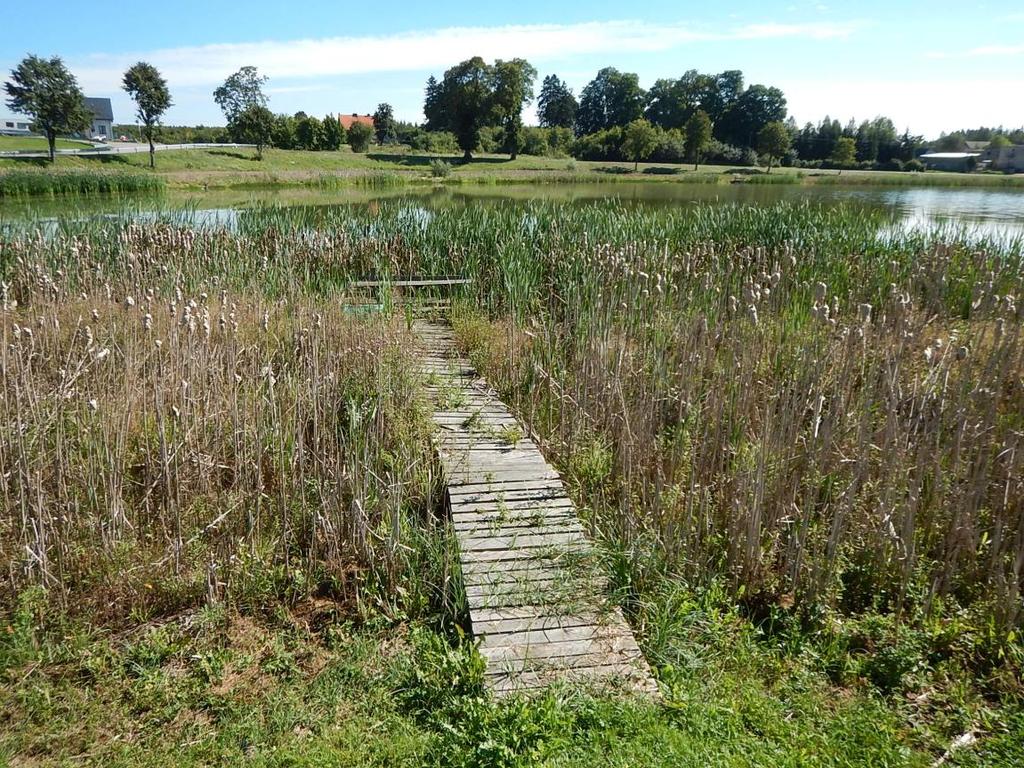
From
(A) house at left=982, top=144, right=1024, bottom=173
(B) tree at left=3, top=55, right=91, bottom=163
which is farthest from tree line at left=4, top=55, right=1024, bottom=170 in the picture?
(A) house at left=982, top=144, right=1024, bottom=173

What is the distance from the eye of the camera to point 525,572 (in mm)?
3088

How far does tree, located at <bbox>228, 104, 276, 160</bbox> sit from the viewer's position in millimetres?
43125

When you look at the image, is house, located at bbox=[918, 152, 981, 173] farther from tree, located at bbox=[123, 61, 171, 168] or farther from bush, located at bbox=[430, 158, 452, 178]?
tree, located at bbox=[123, 61, 171, 168]

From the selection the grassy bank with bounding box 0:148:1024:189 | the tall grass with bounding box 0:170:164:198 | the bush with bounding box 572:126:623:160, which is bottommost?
the tall grass with bounding box 0:170:164:198

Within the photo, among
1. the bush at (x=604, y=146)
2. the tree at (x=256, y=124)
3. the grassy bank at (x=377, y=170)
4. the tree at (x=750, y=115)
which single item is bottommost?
the grassy bank at (x=377, y=170)

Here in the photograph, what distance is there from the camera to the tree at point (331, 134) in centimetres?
5397

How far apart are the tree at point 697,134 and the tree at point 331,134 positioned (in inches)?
1191

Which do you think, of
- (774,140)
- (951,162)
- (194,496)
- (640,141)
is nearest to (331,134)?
(640,141)

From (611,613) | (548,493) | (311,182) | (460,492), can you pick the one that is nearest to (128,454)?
(460,492)

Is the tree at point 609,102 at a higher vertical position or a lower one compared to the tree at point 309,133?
higher

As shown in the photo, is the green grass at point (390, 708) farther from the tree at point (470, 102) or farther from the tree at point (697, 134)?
the tree at point (697, 134)

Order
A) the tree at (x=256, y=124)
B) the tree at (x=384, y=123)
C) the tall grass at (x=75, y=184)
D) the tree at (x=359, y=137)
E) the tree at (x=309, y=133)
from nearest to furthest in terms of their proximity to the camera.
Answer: the tall grass at (x=75, y=184) → the tree at (x=256, y=124) → the tree at (x=309, y=133) → the tree at (x=359, y=137) → the tree at (x=384, y=123)

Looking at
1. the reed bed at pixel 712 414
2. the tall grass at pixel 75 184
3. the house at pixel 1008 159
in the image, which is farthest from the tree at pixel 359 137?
the house at pixel 1008 159

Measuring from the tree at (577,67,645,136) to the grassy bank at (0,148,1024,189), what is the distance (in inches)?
1137
